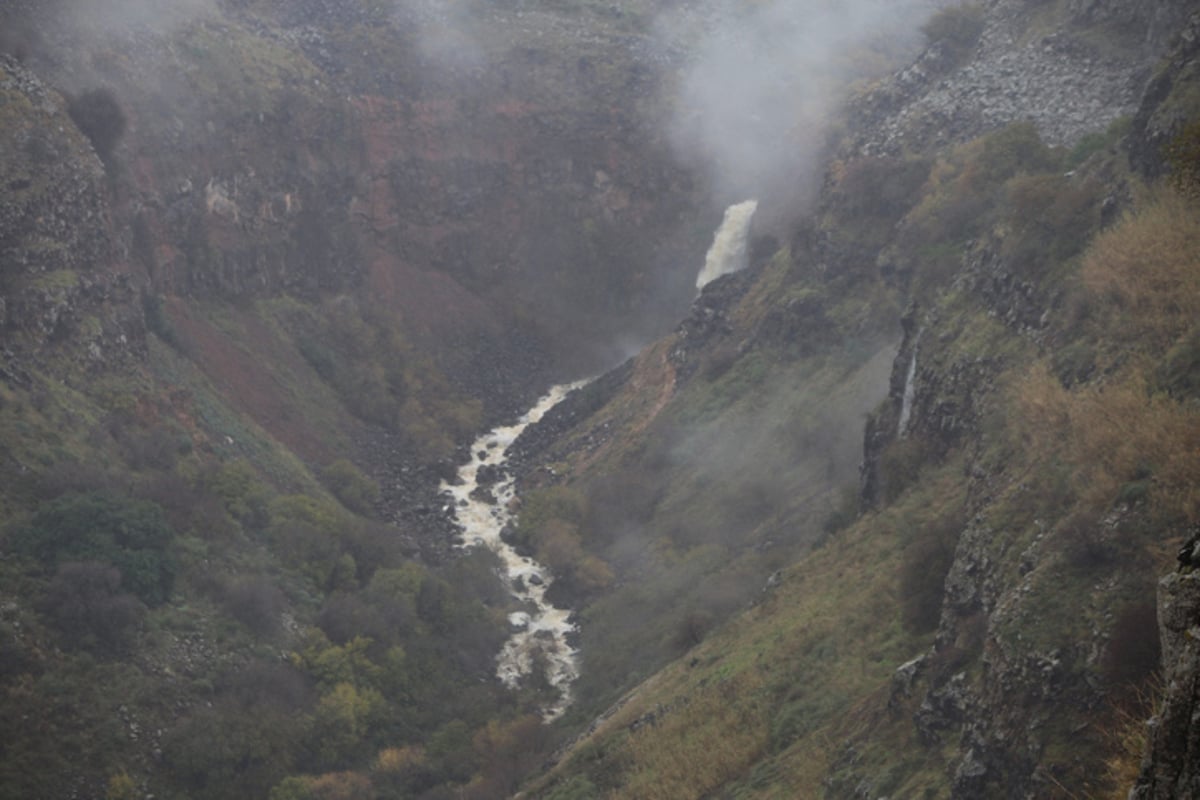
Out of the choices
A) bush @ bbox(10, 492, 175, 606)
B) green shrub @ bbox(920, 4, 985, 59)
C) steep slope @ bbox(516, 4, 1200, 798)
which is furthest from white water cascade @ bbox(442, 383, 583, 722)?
green shrub @ bbox(920, 4, 985, 59)

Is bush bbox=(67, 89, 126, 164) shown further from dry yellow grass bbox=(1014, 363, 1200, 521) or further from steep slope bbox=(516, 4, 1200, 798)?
dry yellow grass bbox=(1014, 363, 1200, 521)

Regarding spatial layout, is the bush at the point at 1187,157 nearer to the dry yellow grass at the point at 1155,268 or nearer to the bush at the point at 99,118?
the dry yellow grass at the point at 1155,268

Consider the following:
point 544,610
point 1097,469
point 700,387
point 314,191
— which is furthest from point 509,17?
point 1097,469

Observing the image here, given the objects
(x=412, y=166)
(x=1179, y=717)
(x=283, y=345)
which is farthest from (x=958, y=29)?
(x=1179, y=717)

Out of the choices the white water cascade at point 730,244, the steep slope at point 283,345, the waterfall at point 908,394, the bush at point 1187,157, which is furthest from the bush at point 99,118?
the bush at point 1187,157

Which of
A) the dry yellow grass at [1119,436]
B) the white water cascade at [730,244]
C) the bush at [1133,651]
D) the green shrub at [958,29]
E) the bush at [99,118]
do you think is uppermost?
the bush at [99,118]

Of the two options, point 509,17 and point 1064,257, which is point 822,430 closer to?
point 1064,257

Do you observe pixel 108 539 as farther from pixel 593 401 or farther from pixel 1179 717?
pixel 1179 717
